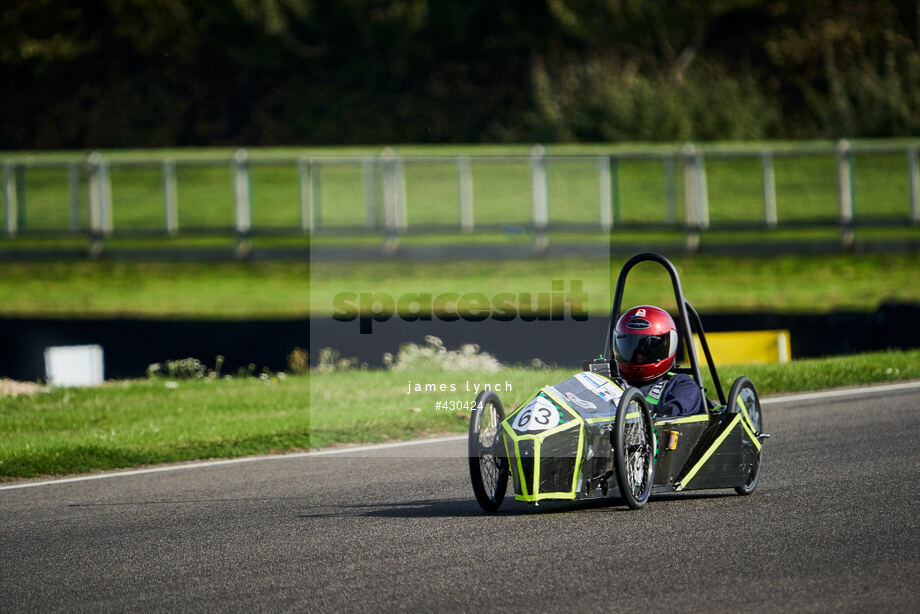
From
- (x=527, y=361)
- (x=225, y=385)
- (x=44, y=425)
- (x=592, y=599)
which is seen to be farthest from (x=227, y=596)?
(x=527, y=361)

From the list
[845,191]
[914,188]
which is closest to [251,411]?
[845,191]

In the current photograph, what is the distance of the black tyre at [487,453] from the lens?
26.3 ft

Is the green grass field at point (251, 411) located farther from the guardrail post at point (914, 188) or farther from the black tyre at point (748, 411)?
the guardrail post at point (914, 188)

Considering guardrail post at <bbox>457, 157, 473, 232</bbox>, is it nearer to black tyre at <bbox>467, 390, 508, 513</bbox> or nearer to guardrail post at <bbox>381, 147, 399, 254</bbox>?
guardrail post at <bbox>381, 147, 399, 254</bbox>

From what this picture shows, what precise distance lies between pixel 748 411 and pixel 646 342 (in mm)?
1109

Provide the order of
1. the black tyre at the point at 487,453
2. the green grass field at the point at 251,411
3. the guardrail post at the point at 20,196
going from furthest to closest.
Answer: the guardrail post at the point at 20,196 → the green grass field at the point at 251,411 → the black tyre at the point at 487,453

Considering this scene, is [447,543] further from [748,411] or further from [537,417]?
[748,411]

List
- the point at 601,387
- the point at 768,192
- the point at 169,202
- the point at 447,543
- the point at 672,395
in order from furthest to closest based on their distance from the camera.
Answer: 1. the point at 169,202
2. the point at 768,192
3. the point at 672,395
4. the point at 601,387
5. the point at 447,543

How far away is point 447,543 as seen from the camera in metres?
7.48

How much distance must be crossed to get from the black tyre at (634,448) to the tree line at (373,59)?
26884 mm

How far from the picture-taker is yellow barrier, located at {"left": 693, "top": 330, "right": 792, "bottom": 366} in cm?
1614

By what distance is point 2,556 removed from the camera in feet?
25.5

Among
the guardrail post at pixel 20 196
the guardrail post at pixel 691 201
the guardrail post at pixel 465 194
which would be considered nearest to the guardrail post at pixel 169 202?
the guardrail post at pixel 20 196

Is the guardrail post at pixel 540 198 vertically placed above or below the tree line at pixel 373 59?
below
